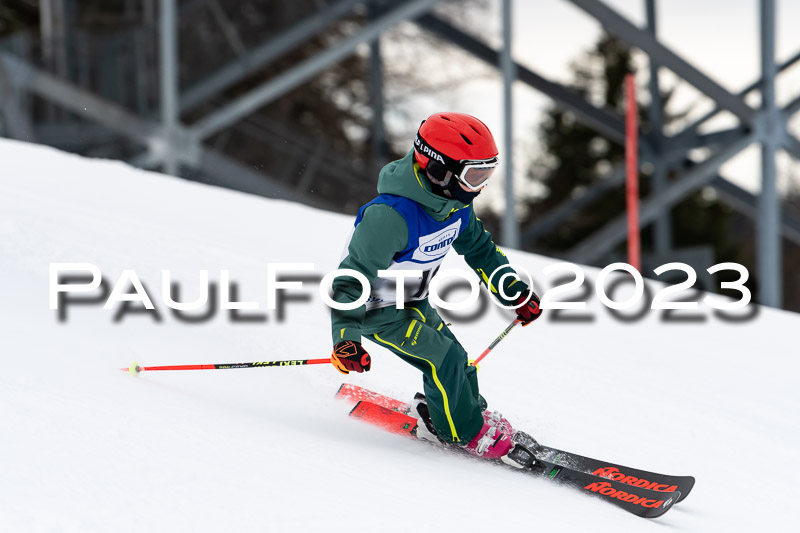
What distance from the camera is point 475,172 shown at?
3.46m

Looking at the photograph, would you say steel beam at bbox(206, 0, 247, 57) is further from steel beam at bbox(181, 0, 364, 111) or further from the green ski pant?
the green ski pant

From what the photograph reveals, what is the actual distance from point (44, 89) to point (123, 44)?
3.85ft

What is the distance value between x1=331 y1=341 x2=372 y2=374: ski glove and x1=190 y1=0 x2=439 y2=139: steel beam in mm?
8295

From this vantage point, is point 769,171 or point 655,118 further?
point 655,118

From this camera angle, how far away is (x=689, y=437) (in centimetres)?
467

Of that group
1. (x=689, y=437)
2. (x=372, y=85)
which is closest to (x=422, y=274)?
(x=689, y=437)

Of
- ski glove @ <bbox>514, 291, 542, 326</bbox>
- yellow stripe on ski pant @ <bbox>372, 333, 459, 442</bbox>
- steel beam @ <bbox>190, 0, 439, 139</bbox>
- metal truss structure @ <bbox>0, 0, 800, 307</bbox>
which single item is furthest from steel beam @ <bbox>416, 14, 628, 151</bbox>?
yellow stripe on ski pant @ <bbox>372, 333, 459, 442</bbox>

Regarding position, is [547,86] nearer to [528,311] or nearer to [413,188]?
[528,311]

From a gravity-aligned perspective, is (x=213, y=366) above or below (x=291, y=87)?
below

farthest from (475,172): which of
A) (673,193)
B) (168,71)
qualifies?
(673,193)

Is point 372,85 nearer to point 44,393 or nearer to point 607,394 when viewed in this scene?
point 607,394

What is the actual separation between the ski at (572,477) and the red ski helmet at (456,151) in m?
1.13

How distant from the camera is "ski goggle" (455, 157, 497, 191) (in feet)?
11.3
